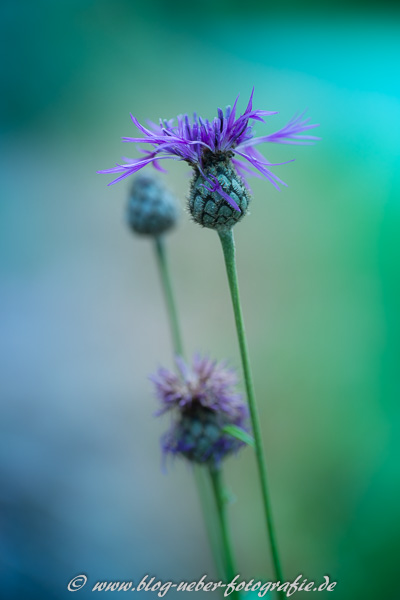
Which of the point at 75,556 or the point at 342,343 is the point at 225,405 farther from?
the point at 342,343

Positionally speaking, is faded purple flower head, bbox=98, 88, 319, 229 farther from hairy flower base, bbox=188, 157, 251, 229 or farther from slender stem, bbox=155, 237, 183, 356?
slender stem, bbox=155, 237, 183, 356

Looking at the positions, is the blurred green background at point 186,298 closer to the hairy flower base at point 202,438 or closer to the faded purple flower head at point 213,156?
the faded purple flower head at point 213,156

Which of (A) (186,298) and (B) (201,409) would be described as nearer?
(B) (201,409)

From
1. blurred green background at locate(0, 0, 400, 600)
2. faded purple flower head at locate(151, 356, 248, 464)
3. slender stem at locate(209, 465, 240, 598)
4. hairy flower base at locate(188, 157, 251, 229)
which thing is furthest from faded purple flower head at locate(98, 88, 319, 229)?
slender stem at locate(209, 465, 240, 598)

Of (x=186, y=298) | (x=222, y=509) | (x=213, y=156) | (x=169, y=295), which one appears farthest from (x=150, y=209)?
(x=186, y=298)

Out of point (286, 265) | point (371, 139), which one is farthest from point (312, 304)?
point (371, 139)

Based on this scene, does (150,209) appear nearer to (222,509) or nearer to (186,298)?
(222,509)

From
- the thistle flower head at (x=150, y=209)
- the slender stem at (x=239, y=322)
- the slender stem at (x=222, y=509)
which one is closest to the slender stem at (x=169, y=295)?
the thistle flower head at (x=150, y=209)

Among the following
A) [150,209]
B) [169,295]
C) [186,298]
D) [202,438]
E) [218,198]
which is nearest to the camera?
[218,198]
